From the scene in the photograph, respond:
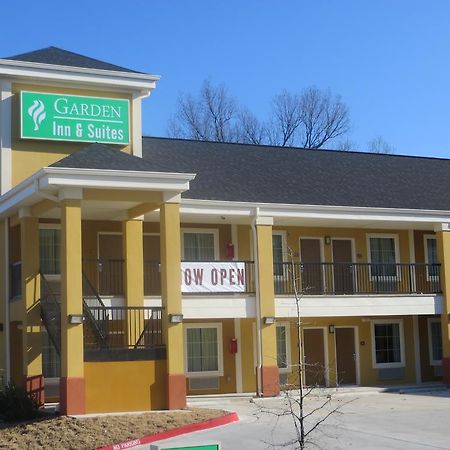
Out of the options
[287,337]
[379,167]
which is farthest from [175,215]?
[379,167]

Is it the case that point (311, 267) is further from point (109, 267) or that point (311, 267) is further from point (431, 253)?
point (109, 267)

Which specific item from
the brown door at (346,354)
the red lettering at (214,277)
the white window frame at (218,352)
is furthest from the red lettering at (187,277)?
→ the brown door at (346,354)

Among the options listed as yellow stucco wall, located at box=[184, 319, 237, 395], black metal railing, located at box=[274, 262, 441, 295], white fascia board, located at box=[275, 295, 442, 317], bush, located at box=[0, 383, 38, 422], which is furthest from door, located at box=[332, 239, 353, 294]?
bush, located at box=[0, 383, 38, 422]

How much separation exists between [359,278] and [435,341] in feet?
13.2

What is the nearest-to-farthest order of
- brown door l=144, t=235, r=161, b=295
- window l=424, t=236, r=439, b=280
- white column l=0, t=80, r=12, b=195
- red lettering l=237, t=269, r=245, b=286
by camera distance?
white column l=0, t=80, r=12, b=195
brown door l=144, t=235, r=161, b=295
red lettering l=237, t=269, r=245, b=286
window l=424, t=236, r=439, b=280

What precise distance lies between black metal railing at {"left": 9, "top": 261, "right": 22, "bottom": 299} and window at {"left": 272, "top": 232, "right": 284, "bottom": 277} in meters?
7.51

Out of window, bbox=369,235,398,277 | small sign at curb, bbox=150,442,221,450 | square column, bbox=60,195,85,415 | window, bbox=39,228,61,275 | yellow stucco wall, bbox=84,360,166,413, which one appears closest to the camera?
small sign at curb, bbox=150,442,221,450

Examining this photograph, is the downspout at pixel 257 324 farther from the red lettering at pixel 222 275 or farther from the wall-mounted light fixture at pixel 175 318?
the wall-mounted light fixture at pixel 175 318

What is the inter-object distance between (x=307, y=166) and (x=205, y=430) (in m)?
13.8

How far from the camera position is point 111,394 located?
19062 mm

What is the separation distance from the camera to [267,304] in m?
24.0

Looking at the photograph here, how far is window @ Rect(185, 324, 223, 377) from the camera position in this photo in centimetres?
2533

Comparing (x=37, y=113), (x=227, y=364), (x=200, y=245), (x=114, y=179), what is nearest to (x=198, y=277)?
(x=200, y=245)

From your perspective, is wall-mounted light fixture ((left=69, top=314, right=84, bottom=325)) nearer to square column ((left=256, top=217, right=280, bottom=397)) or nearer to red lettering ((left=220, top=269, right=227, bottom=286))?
red lettering ((left=220, top=269, right=227, bottom=286))
